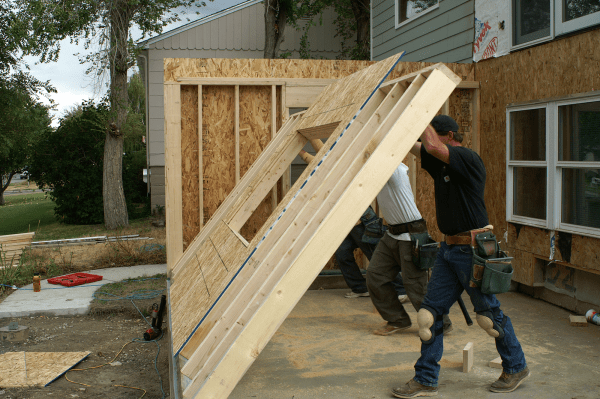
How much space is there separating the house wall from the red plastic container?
6263 mm

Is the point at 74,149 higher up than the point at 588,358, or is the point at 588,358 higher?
the point at 74,149

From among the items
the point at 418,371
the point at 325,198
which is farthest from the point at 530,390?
the point at 325,198

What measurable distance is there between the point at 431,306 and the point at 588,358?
1.76 m

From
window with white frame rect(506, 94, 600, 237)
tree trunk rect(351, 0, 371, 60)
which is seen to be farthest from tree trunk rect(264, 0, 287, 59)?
window with white frame rect(506, 94, 600, 237)

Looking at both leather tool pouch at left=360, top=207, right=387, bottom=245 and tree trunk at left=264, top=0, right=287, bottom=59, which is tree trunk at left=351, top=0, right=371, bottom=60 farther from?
leather tool pouch at left=360, top=207, right=387, bottom=245

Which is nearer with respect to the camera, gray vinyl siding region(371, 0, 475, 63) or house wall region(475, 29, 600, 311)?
house wall region(475, 29, 600, 311)

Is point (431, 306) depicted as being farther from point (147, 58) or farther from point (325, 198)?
point (147, 58)

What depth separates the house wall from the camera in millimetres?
5773

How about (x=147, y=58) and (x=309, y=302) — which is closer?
(x=309, y=302)

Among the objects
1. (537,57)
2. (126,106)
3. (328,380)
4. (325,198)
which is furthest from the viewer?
(126,106)

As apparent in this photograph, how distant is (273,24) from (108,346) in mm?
11314

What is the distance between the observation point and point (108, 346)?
5934 mm

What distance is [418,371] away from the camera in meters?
3.89

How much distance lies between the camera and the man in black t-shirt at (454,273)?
150 inches
